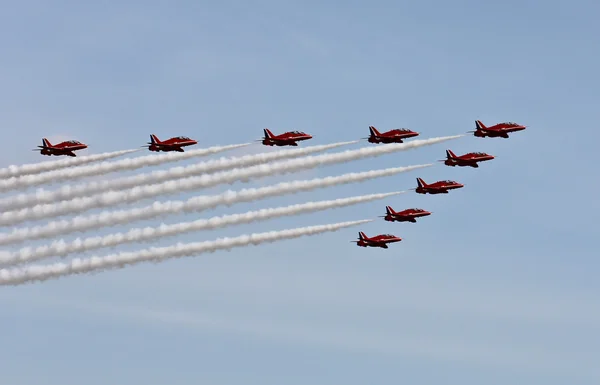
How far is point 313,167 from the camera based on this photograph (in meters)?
140

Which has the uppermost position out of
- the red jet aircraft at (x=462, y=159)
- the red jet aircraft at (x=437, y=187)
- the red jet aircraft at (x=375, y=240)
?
the red jet aircraft at (x=462, y=159)

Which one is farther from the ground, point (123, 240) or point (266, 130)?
point (266, 130)

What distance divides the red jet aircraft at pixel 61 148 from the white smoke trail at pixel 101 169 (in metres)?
3.56

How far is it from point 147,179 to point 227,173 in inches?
442

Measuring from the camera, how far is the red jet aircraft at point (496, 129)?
139625 millimetres

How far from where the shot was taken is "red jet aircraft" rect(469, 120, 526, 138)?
458ft

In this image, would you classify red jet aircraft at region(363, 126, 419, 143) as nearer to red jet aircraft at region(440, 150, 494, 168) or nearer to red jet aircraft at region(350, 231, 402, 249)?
red jet aircraft at region(440, 150, 494, 168)

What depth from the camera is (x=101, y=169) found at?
5492 inches

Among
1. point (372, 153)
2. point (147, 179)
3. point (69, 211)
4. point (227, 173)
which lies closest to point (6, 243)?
point (69, 211)

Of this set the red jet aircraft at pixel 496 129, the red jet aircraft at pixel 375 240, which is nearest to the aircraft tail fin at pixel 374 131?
the red jet aircraft at pixel 496 129

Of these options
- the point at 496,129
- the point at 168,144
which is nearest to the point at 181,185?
the point at 168,144

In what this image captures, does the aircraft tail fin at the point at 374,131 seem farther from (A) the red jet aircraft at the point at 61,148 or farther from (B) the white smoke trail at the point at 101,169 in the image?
(A) the red jet aircraft at the point at 61,148

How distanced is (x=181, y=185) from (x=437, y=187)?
127 feet

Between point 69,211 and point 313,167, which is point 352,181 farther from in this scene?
point 69,211
